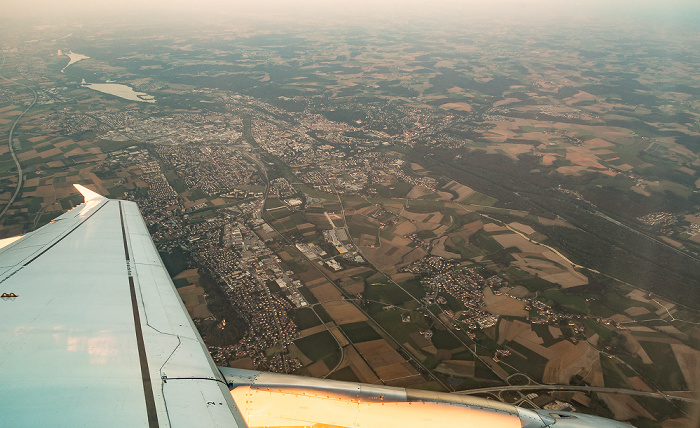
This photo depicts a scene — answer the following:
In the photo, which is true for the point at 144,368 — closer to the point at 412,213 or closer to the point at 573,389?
the point at 573,389

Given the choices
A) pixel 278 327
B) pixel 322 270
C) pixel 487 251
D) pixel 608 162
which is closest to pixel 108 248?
pixel 278 327

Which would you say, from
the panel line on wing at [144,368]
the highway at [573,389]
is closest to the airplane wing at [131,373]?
the panel line on wing at [144,368]

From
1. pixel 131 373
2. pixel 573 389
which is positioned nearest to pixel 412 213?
pixel 573 389

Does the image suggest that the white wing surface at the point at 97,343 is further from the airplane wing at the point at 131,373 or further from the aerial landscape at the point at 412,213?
the aerial landscape at the point at 412,213

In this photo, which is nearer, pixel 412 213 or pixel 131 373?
pixel 131 373

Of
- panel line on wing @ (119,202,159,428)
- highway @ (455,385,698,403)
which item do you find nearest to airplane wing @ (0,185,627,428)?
panel line on wing @ (119,202,159,428)

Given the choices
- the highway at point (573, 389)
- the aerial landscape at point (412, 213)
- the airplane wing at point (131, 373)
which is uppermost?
the airplane wing at point (131, 373)
